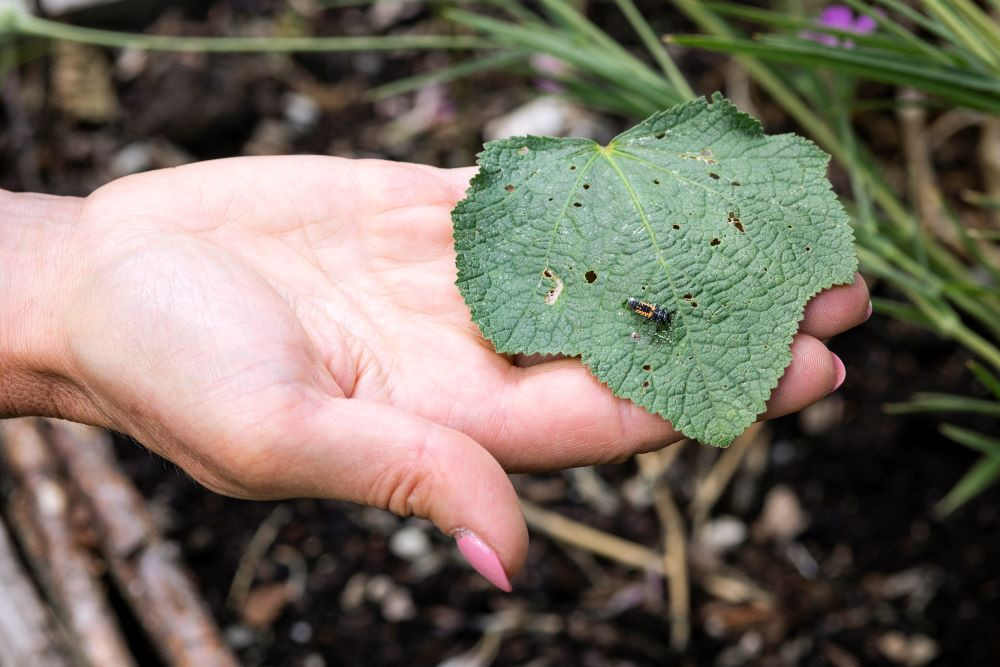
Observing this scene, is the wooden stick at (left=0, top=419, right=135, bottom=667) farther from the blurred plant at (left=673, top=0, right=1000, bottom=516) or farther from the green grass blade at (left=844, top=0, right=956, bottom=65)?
the green grass blade at (left=844, top=0, right=956, bottom=65)

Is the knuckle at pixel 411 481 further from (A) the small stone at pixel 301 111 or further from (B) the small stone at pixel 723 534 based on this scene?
(A) the small stone at pixel 301 111

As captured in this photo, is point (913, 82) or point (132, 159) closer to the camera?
point (913, 82)

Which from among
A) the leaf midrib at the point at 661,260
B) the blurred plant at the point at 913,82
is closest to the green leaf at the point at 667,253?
the leaf midrib at the point at 661,260

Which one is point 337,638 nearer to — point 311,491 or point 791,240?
point 311,491

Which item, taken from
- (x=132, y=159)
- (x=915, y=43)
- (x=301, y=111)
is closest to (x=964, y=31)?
(x=915, y=43)

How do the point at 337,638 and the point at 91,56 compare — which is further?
the point at 91,56

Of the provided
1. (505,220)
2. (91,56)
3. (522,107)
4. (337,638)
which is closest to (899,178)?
(522,107)

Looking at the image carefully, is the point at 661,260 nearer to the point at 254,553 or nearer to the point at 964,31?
the point at 964,31
